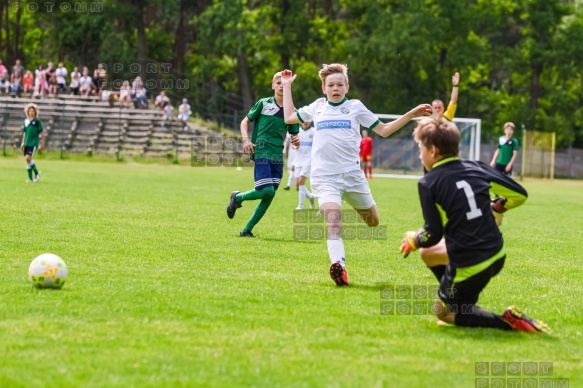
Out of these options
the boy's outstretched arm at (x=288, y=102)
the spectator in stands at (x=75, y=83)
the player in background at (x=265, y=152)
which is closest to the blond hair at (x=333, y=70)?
the boy's outstretched arm at (x=288, y=102)

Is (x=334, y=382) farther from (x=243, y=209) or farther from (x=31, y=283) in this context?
(x=243, y=209)

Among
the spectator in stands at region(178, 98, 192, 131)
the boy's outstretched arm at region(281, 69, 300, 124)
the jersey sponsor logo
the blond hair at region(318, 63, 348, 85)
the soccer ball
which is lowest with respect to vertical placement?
the soccer ball

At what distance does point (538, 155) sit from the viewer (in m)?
44.7

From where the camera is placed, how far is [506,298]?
7262 mm

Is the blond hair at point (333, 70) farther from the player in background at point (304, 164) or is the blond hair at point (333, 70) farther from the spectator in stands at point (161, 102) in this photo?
the spectator in stands at point (161, 102)

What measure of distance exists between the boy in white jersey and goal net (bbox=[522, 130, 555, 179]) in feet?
119

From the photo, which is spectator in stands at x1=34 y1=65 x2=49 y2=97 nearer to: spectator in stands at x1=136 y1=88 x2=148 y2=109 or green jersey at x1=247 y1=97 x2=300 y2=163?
spectator in stands at x1=136 y1=88 x2=148 y2=109

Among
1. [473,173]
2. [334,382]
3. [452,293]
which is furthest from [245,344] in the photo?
[473,173]

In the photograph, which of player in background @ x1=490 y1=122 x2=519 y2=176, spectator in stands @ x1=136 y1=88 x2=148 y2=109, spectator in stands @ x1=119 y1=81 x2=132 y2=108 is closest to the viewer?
player in background @ x1=490 y1=122 x2=519 y2=176

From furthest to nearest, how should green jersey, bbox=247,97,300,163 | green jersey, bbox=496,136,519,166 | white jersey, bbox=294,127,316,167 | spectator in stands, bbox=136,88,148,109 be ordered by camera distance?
spectator in stands, bbox=136,88,148,109 → green jersey, bbox=496,136,519,166 → white jersey, bbox=294,127,316,167 → green jersey, bbox=247,97,300,163

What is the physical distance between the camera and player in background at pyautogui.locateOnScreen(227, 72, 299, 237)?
450 inches

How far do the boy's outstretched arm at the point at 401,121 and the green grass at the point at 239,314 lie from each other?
4.56 feet

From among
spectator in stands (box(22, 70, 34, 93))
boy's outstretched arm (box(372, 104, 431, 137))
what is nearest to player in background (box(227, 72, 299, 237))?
boy's outstretched arm (box(372, 104, 431, 137))

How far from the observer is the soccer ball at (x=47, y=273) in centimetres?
673
